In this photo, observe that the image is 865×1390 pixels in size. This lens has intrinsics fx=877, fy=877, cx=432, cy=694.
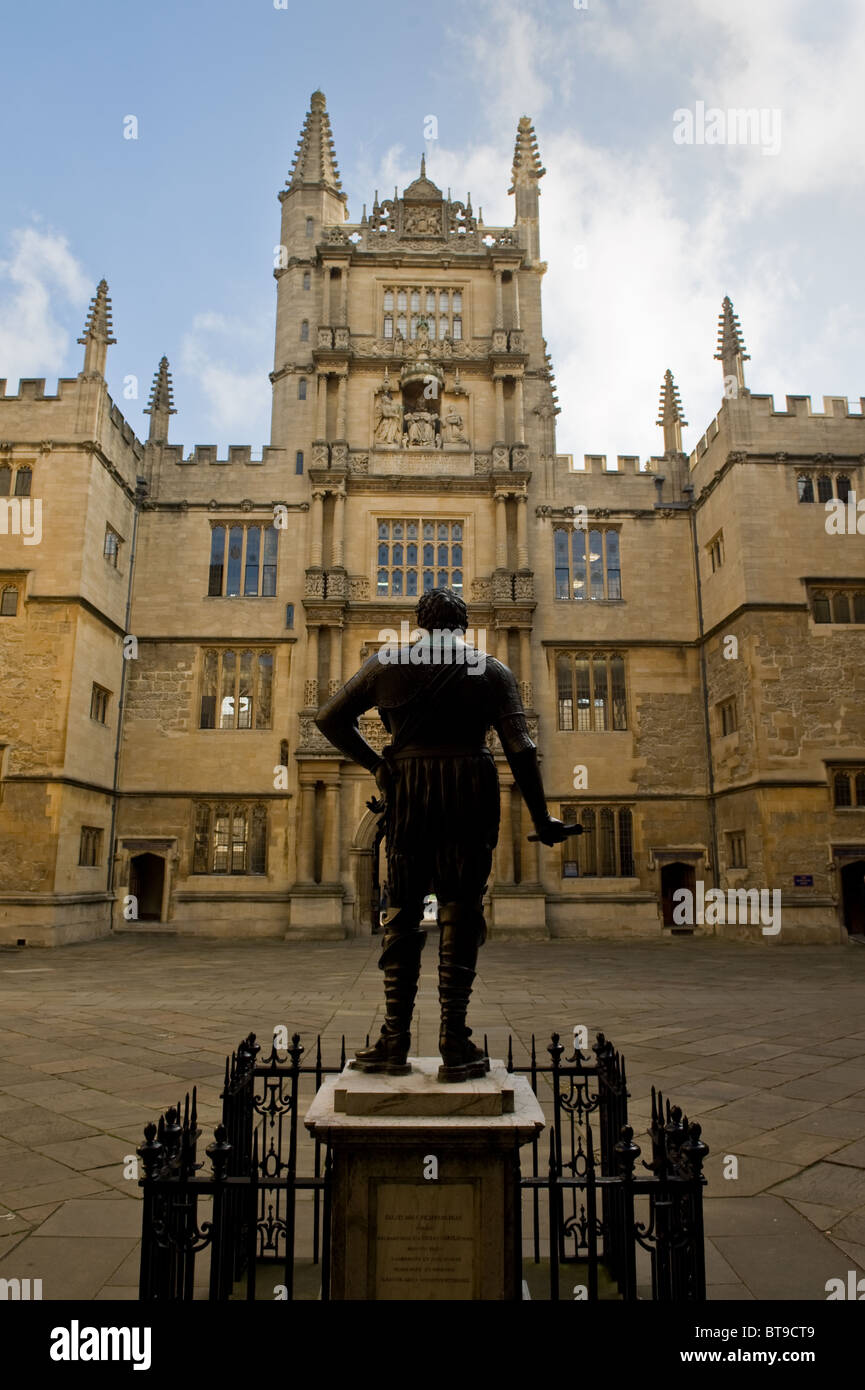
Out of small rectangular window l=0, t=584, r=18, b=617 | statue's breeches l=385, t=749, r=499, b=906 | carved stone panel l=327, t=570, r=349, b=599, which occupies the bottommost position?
statue's breeches l=385, t=749, r=499, b=906

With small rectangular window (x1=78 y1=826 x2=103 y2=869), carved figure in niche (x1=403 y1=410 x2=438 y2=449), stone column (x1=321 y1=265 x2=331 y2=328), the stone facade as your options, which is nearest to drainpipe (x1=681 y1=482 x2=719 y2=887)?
the stone facade

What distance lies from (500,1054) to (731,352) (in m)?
19.3

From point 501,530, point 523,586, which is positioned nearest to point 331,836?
point 523,586

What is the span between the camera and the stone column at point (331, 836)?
20.8 metres

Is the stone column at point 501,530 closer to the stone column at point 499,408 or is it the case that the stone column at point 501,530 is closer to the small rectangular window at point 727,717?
the stone column at point 499,408

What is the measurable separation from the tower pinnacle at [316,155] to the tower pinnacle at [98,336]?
8.56 metres

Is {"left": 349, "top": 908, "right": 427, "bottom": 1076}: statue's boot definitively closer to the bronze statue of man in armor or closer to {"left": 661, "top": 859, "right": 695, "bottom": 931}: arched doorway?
the bronze statue of man in armor

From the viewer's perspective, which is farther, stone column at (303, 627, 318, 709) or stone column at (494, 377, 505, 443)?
stone column at (494, 377, 505, 443)

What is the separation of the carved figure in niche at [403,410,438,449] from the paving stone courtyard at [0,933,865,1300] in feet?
45.2

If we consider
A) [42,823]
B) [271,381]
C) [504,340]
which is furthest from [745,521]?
[42,823]

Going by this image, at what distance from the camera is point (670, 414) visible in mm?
25547

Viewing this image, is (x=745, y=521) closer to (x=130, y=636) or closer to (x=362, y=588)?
(x=362, y=588)

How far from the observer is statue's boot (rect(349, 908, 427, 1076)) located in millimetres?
3170

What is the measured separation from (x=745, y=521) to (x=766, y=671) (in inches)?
141
